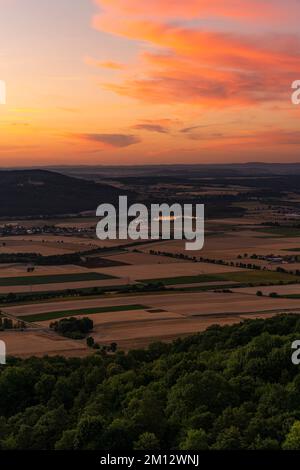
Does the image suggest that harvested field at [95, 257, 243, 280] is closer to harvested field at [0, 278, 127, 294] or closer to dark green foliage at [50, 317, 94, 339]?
harvested field at [0, 278, 127, 294]

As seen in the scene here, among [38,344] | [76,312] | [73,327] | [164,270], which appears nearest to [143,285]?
[164,270]

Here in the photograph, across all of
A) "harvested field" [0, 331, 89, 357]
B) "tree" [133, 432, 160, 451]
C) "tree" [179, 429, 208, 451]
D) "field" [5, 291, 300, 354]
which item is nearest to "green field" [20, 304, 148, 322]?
"field" [5, 291, 300, 354]

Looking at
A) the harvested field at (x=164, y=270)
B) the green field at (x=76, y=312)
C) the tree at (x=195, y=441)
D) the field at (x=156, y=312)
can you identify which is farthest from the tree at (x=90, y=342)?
the harvested field at (x=164, y=270)

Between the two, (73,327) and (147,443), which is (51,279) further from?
(147,443)

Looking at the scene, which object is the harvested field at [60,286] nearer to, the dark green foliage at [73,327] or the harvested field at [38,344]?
the dark green foliage at [73,327]
